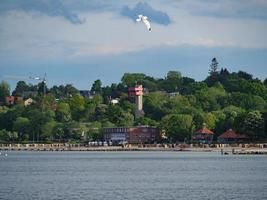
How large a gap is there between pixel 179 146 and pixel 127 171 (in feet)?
252

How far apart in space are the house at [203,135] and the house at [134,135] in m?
14.0

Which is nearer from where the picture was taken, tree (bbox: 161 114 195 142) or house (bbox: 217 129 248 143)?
house (bbox: 217 129 248 143)

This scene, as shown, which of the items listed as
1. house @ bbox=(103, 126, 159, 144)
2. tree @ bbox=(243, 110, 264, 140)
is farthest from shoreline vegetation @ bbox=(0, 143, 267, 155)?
house @ bbox=(103, 126, 159, 144)

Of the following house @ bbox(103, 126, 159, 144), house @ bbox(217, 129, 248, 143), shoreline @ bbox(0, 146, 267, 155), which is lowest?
shoreline @ bbox(0, 146, 267, 155)

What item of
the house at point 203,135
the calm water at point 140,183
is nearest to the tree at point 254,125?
the house at point 203,135

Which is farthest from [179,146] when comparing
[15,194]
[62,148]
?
[15,194]

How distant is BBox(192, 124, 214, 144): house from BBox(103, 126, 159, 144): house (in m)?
14.0

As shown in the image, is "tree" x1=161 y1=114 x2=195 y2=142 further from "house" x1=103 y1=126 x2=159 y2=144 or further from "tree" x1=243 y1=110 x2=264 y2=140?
"tree" x1=243 y1=110 x2=264 y2=140

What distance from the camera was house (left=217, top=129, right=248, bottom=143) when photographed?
167 meters

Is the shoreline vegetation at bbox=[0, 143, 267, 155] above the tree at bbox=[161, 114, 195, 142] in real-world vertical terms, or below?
below

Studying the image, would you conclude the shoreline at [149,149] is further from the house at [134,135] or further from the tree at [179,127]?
the house at [134,135]

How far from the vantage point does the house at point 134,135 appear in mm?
193625

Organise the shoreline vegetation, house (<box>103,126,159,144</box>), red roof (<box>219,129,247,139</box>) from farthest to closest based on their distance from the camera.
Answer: house (<box>103,126,159,144</box>)
red roof (<box>219,129,247,139</box>)
the shoreline vegetation

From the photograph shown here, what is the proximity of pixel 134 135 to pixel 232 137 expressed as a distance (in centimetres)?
3378
